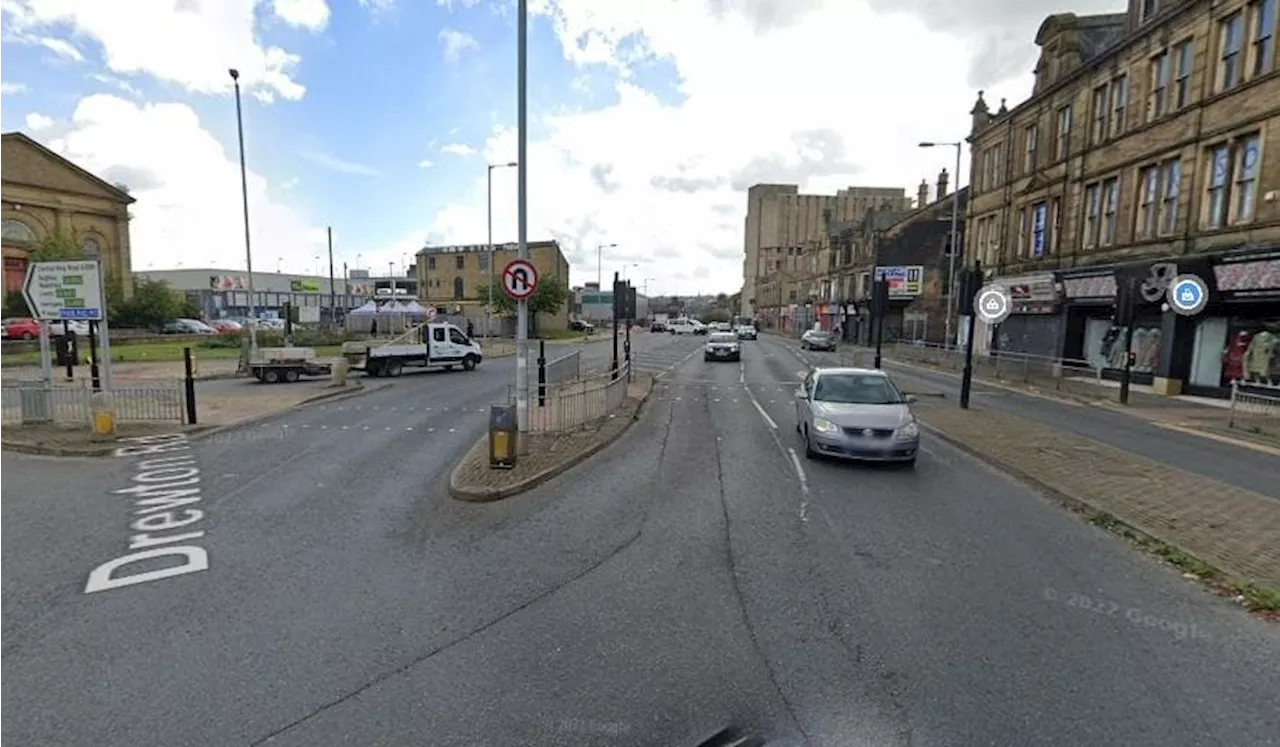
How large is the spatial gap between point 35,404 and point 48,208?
54.6 metres

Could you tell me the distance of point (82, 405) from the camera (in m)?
14.2

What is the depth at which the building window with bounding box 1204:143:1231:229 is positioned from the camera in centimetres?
1803

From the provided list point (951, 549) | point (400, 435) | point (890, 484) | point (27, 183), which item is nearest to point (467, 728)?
point (951, 549)

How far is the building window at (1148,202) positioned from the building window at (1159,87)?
5.74ft

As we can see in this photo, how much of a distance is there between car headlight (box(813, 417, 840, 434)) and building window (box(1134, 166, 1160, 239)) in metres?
18.4

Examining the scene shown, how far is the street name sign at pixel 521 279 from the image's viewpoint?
31.1ft

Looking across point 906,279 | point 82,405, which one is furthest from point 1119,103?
point 82,405

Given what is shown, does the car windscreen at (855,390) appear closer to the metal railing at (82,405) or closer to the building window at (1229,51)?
the metal railing at (82,405)

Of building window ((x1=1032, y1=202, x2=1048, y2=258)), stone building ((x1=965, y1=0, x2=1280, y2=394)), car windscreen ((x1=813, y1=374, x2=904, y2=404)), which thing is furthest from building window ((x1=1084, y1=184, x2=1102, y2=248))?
car windscreen ((x1=813, y1=374, x2=904, y2=404))

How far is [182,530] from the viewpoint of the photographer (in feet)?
22.2

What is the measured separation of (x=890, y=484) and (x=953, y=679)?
497cm

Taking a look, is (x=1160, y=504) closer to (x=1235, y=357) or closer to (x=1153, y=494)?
(x=1153, y=494)

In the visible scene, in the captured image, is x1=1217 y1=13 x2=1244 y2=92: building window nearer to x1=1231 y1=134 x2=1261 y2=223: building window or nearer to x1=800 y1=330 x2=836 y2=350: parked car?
x1=1231 y1=134 x2=1261 y2=223: building window

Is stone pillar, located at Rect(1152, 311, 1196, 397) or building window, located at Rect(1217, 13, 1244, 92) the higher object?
building window, located at Rect(1217, 13, 1244, 92)
